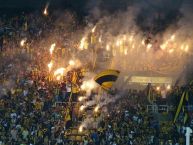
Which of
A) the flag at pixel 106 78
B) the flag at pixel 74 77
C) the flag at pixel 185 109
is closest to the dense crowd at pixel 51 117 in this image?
the flag at pixel 74 77

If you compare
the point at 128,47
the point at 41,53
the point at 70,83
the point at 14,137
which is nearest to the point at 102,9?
the point at 128,47

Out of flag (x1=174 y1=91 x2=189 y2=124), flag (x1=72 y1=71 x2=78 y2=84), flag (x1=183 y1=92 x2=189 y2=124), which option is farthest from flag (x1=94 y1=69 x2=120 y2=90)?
flag (x1=183 y1=92 x2=189 y2=124)

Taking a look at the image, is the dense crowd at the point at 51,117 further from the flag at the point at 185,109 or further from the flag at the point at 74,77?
the flag at the point at 185,109

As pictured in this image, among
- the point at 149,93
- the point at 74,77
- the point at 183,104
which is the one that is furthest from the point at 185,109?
the point at 74,77

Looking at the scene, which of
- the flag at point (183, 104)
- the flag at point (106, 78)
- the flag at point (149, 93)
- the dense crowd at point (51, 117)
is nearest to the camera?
the dense crowd at point (51, 117)

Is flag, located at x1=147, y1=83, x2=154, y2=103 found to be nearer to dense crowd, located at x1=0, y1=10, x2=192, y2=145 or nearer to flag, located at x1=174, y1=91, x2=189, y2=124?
dense crowd, located at x1=0, y1=10, x2=192, y2=145

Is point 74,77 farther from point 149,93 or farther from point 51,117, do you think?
point 149,93

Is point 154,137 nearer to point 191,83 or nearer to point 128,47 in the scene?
point 191,83
